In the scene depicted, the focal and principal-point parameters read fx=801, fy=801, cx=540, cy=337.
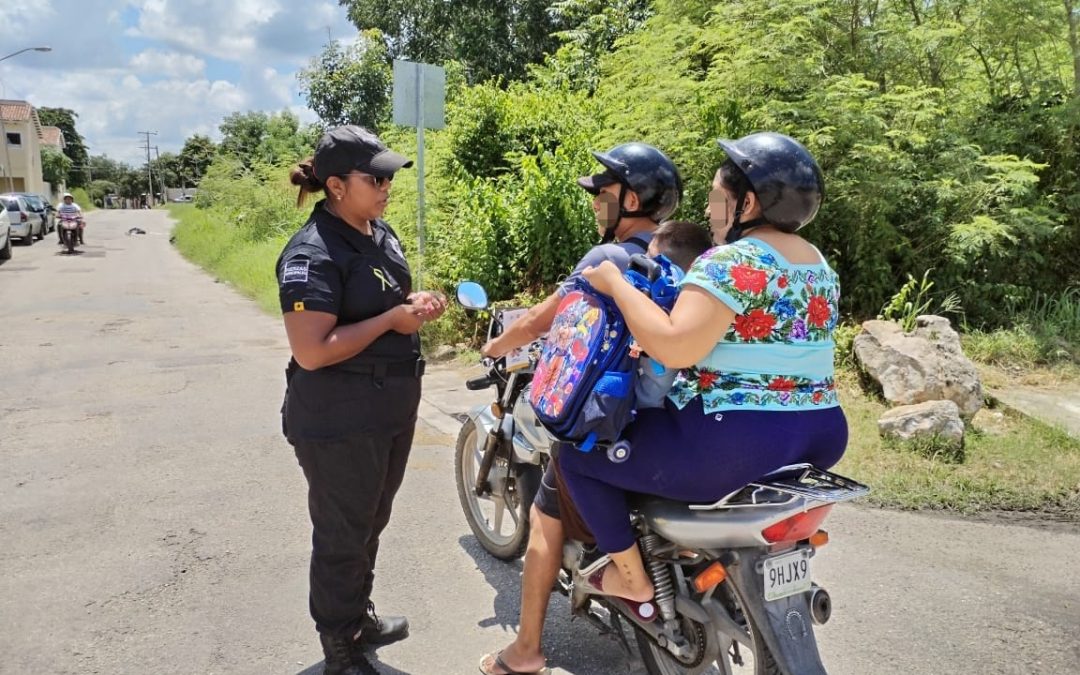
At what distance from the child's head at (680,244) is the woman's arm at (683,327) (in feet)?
1.61

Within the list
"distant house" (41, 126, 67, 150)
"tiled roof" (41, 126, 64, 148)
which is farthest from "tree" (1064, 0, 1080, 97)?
"tiled roof" (41, 126, 64, 148)

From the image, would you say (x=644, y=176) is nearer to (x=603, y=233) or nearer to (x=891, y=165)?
(x=603, y=233)

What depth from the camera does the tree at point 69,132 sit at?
88.3 meters

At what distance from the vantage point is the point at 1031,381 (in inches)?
265

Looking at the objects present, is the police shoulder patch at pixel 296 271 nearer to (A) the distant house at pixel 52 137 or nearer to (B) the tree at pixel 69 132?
(A) the distant house at pixel 52 137

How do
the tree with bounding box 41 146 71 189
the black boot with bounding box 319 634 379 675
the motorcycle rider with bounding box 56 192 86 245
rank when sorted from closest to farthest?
the black boot with bounding box 319 634 379 675
the motorcycle rider with bounding box 56 192 86 245
the tree with bounding box 41 146 71 189

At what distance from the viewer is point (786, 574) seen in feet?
7.39

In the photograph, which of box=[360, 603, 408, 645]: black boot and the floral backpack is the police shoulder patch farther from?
box=[360, 603, 408, 645]: black boot

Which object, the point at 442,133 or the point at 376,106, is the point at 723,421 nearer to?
the point at 442,133

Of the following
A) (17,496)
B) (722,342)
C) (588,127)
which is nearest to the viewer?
(722,342)

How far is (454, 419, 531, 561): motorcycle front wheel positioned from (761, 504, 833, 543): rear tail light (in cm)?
154

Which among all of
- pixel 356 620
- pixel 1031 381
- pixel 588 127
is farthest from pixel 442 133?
pixel 356 620

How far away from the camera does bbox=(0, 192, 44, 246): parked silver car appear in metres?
25.5

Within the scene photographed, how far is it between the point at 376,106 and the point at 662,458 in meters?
22.3
